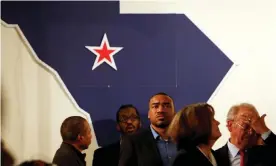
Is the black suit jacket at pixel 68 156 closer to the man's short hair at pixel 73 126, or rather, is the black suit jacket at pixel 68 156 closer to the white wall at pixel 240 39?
the man's short hair at pixel 73 126

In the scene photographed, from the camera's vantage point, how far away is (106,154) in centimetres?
155

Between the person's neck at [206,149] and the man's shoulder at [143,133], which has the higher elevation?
the man's shoulder at [143,133]

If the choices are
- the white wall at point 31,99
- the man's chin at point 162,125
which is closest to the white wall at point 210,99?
the white wall at point 31,99

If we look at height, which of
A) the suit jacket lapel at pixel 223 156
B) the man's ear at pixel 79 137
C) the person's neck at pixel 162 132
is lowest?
the suit jacket lapel at pixel 223 156

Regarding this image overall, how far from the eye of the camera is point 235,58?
1583 mm

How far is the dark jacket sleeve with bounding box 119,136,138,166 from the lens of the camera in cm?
153

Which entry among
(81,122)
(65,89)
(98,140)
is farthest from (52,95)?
(98,140)

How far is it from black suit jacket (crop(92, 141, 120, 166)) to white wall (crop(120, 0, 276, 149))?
497mm

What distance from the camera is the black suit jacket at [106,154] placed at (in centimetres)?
155

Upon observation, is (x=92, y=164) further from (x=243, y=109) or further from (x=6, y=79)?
(x=243, y=109)

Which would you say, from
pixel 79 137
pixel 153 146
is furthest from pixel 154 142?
pixel 79 137

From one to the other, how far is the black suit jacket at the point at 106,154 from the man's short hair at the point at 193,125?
0.26 meters

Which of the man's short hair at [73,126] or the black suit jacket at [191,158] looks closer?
the black suit jacket at [191,158]

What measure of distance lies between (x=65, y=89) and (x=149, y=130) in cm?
44
